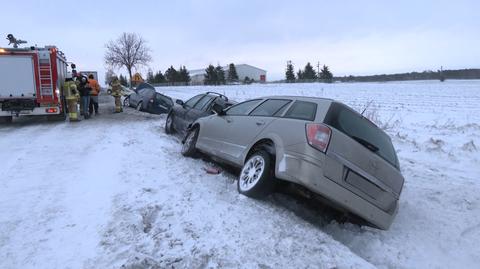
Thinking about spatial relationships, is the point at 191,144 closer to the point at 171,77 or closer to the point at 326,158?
the point at 326,158

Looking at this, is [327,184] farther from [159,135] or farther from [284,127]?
[159,135]

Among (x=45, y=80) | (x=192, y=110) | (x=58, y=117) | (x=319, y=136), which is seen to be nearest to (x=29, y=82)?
(x=45, y=80)

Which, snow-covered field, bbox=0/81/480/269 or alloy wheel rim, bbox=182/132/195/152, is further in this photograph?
alloy wheel rim, bbox=182/132/195/152

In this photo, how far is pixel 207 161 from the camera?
7676 millimetres

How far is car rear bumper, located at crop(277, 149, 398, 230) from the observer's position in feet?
14.9

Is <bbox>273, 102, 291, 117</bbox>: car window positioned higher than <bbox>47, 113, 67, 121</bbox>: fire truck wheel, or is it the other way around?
<bbox>273, 102, 291, 117</bbox>: car window

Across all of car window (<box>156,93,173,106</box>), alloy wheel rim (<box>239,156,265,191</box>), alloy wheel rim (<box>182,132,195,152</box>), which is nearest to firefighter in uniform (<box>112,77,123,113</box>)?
car window (<box>156,93,173,106</box>)

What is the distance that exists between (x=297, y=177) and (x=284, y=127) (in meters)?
0.86

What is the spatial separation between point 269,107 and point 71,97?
999cm

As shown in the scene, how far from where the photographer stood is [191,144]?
7852mm

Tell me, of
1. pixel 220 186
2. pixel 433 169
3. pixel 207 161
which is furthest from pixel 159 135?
pixel 433 169

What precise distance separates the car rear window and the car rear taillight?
156mm

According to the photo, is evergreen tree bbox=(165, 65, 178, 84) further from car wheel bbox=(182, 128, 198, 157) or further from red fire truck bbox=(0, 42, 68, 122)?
car wheel bbox=(182, 128, 198, 157)

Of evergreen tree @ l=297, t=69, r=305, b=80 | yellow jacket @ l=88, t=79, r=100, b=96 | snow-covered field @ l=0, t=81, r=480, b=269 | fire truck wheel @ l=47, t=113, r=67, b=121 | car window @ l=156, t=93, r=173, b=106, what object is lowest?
snow-covered field @ l=0, t=81, r=480, b=269
